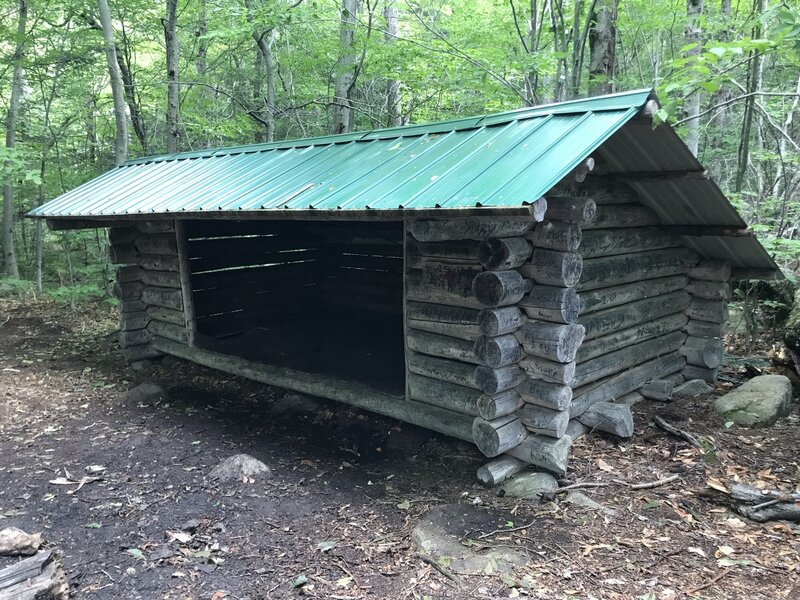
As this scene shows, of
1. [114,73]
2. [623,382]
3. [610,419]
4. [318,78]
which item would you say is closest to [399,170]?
[610,419]

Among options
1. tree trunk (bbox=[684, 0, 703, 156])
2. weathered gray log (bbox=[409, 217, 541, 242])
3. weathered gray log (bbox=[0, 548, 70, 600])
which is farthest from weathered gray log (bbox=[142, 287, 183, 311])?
tree trunk (bbox=[684, 0, 703, 156])

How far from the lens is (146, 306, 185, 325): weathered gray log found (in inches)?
289

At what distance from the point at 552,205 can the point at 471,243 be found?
2.38 ft

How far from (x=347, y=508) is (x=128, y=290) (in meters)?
5.41

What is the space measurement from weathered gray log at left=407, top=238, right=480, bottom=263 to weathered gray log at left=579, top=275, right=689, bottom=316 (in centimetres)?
122

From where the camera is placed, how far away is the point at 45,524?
3.97m

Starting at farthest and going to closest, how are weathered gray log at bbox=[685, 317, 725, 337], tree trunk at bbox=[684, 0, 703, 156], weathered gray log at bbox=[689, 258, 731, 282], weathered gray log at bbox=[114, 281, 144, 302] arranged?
weathered gray log at bbox=[114, 281, 144, 302] < tree trunk at bbox=[684, 0, 703, 156] < weathered gray log at bbox=[685, 317, 725, 337] < weathered gray log at bbox=[689, 258, 731, 282]

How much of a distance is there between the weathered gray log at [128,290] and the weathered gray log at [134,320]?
0.24m

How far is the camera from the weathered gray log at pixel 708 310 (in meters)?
6.38

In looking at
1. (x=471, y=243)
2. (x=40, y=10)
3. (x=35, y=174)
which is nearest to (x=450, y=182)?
(x=471, y=243)

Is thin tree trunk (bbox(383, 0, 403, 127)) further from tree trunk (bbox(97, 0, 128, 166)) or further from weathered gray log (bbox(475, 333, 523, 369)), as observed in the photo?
weathered gray log (bbox(475, 333, 523, 369))

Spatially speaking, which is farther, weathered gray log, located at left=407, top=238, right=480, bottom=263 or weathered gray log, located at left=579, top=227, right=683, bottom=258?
weathered gray log, located at left=579, top=227, right=683, bottom=258

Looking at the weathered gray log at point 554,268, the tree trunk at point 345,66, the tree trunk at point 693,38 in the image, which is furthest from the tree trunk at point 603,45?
the weathered gray log at point 554,268

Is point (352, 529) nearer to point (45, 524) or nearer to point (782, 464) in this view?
point (45, 524)
